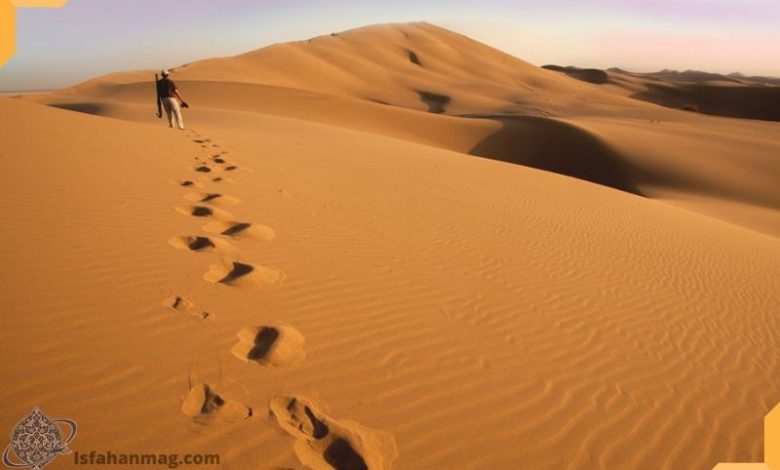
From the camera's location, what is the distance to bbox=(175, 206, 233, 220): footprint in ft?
14.9

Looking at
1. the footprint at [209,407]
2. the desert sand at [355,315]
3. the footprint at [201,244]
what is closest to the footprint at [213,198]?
the desert sand at [355,315]

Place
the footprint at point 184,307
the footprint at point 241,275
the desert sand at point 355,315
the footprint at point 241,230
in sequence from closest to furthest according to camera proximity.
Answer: the desert sand at point 355,315 → the footprint at point 184,307 → the footprint at point 241,275 → the footprint at point 241,230

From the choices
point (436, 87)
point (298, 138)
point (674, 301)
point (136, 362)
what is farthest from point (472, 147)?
point (436, 87)

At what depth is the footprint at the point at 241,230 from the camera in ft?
13.8

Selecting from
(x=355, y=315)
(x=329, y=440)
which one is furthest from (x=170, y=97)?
(x=329, y=440)

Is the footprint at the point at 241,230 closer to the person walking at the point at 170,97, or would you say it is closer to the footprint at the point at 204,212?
the footprint at the point at 204,212

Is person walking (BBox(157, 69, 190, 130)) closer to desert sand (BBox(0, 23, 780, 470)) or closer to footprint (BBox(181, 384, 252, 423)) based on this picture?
desert sand (BBox(0, 23, 780, 470))

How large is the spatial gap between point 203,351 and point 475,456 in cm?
148

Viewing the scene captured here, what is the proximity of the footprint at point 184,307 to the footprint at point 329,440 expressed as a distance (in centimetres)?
88

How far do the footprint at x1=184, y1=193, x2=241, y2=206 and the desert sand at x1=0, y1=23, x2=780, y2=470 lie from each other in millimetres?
32

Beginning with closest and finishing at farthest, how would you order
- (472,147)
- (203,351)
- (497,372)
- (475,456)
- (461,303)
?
(475,456)
(203,351)
(497,372)
(461,303)
(472,147)

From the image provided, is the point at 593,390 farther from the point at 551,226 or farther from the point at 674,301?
the point at 551,226

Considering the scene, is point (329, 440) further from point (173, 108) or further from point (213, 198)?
point (173, 108)

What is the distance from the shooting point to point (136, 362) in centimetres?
232
